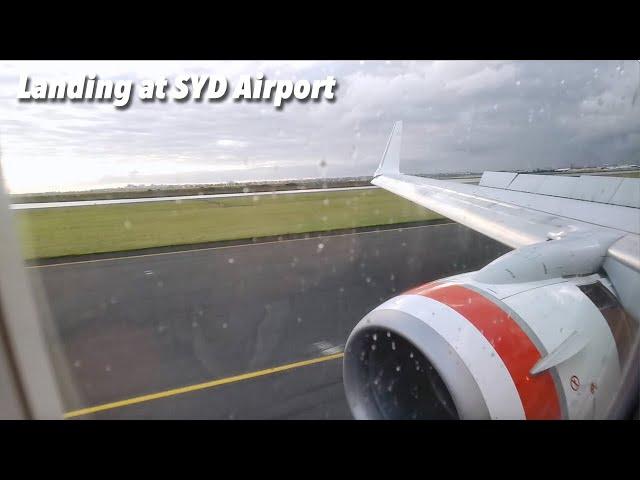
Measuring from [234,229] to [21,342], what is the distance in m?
6.69

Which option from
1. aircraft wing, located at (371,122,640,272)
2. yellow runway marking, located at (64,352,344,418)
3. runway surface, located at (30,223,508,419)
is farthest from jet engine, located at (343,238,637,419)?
yellow runway marking, located at (64,352,344,418)

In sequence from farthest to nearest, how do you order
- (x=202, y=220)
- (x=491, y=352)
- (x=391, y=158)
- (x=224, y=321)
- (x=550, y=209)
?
1. (x=202, y=220)
2. (x=391, y=158)
3. (x=224, y=321)
4. (x=550, y=209)
5. (x=491, y=352)

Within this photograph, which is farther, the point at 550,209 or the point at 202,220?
the point at 202,220

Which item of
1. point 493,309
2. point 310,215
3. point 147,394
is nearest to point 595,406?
point 493,309

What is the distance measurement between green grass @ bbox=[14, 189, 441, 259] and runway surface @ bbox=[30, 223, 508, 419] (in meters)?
0.83

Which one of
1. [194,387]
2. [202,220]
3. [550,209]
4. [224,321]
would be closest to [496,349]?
[550,209]

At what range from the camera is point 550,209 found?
2627 millimetres

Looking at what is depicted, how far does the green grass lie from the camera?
6.34 m

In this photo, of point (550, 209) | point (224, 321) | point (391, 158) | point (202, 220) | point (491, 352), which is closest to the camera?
point (491, 352)

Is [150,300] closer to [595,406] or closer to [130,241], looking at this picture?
[130,241]

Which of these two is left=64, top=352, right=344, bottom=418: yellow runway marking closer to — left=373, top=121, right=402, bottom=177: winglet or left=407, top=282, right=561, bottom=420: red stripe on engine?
left=407, top=282, right=561, bottom=420: red stripe on engine

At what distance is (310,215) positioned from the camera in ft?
31.3

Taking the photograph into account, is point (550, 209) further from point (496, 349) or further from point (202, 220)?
point (202, 220)

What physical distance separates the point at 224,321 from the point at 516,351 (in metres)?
2.94
